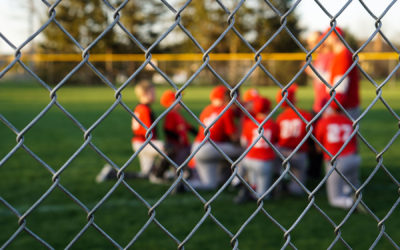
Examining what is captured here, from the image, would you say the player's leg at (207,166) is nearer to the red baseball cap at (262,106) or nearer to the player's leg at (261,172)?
the player's leg at (261,172)

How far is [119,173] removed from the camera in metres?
1.18

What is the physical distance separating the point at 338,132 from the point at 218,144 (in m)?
1.34

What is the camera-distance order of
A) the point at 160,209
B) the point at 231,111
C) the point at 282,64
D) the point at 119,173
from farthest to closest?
the point at 282,64, the point at 231,111, the point at 160,209, the point at 119,173

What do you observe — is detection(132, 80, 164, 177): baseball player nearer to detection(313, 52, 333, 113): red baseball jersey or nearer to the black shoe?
the black shoe

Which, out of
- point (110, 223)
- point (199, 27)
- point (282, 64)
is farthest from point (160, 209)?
point (199, 27)

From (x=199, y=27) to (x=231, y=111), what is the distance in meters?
31.2

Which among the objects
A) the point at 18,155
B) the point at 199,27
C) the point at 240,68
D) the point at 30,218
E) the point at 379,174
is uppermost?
the point at 199,27

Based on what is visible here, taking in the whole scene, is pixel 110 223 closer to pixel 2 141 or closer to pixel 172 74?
pixel 2 141

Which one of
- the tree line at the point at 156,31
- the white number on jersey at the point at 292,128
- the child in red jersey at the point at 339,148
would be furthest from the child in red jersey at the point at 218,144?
the tree line at the point at 156,31

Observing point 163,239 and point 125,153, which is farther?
point 125,153

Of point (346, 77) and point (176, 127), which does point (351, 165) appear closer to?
point (346, 77)

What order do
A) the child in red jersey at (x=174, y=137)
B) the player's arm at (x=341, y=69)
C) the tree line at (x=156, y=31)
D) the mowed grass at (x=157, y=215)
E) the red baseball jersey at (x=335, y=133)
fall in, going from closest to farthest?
1. the mowed grass at (x=157, y=215)
2. the red baseball jersey at (x=335, y=133)
3. the player's arm at (x=341, y=69)
4. the child in red jersey at (x=174, y=137)
5. the tree line at (x=156, y=31)

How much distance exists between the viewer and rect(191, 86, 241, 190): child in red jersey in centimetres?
450

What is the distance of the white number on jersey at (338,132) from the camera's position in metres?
3.71
